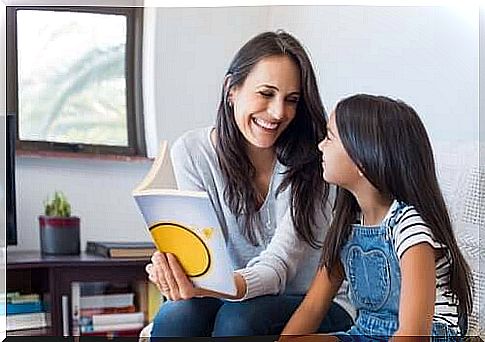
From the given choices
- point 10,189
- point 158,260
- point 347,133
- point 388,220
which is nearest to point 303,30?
point 347,133

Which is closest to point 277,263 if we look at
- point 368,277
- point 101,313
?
point 368,277

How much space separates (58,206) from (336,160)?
2.01 ft

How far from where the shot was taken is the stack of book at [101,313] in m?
1.94

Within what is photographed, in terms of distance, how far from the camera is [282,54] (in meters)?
1.91

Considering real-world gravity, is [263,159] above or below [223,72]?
below

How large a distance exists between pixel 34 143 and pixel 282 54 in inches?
22.7

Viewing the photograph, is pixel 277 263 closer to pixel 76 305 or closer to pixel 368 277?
pixel 368 277

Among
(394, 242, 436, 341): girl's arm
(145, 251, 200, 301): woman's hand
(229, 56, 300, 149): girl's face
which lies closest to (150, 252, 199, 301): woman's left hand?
(145, 251, 200, 301): woman's hand

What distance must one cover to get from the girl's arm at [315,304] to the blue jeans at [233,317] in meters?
0.01

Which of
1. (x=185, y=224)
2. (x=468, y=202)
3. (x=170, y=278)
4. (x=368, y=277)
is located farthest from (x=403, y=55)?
(x=170, y=278)

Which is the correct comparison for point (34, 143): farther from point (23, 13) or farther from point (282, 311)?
point (282, 311)

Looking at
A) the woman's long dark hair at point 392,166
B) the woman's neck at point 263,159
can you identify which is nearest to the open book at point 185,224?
the woman's neck at point 263,159

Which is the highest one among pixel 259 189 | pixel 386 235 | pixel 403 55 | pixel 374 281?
pixel 403 55

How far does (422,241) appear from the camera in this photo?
73.6 inches
